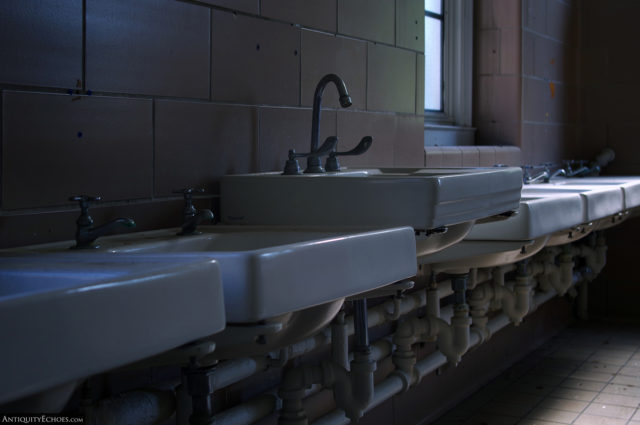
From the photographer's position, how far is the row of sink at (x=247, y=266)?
636 millimetres

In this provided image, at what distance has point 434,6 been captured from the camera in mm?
3289

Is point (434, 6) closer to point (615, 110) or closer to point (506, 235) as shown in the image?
point (615, 110)


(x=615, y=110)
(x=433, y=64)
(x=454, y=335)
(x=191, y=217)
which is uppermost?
(x=433, y=64)

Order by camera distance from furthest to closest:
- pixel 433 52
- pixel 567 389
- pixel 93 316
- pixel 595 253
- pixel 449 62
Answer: pixel 595 253 → pixel 449 62 → pixel 433 52 → pixel 567 389 → pixel 93 316

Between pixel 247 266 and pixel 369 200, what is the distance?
0.60 metres

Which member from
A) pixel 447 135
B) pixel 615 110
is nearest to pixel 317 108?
pixel 447 135

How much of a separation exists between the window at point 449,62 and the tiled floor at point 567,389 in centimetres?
115

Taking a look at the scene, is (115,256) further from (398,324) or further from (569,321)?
(569,321)

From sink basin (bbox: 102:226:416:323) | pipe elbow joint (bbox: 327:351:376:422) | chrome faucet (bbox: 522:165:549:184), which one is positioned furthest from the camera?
chrome faucet (bbox: 522:165:549:184)

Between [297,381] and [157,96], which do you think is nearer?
[157,96]

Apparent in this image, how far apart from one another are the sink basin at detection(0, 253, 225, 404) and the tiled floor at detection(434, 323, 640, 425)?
2108 millimetres

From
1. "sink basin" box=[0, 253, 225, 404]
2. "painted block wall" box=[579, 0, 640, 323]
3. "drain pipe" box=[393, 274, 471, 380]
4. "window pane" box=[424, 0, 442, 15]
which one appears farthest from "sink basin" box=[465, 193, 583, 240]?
"painted block wall" box=[579, 0, 640, 323]

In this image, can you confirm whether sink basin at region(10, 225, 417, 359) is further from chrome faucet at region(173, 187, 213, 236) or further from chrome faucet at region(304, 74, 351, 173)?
chrome faucet at region(304, 74, 351, 173)

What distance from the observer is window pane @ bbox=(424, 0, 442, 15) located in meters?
3.22
